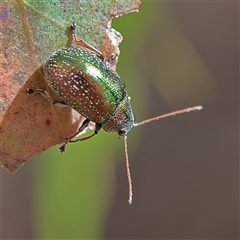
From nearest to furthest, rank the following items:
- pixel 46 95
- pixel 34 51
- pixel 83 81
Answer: pixel 34 51 < pixel 46 95 < pixel 83 81

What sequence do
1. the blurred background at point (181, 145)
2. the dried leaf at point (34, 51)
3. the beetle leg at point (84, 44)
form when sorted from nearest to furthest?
the dried leaf at point (34, 51) < the beetle leg at point (84, 44) < the blurred background at point (181, 145)

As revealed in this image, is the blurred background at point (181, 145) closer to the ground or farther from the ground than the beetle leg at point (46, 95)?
closer to the ground

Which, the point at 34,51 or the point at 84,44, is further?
the point at 84,44

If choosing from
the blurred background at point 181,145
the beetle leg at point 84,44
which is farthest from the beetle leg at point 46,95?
the blurred background at point 181,145

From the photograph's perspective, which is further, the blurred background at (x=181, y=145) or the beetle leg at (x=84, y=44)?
the blurred background at (x=181, y=145)

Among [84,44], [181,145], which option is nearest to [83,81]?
[84,44]

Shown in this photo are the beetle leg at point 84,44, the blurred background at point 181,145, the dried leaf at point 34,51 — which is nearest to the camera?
the dried leaf at point 34,51

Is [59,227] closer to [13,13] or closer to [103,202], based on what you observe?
[103,202]

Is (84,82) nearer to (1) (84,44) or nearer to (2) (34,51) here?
(1) (84,44)

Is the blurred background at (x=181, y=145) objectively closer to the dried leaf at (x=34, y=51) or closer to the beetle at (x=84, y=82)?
the beetle at (x=84, y=82)

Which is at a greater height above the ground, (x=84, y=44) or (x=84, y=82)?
(x=84, y=44)
